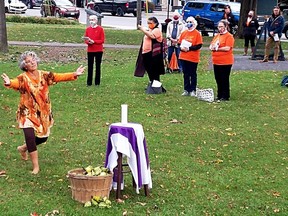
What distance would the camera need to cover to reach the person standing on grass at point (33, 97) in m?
7.72

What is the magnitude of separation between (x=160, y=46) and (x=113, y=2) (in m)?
39.9

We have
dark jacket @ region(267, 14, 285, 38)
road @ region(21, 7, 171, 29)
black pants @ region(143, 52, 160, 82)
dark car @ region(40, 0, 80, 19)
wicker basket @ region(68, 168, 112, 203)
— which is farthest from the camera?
dark car @ region(40, 0, 80, 19)

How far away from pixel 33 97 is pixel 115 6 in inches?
1823

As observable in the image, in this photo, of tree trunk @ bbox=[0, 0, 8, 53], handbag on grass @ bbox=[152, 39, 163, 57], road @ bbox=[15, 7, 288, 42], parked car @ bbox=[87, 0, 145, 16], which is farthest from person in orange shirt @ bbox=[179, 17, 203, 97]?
parked car @ bbox=[87, 0, 145, 16]

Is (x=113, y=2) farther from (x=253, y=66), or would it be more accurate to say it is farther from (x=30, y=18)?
(x=253, y=66)

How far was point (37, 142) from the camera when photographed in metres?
7.98

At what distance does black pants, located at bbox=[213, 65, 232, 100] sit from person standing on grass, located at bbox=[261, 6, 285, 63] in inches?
281

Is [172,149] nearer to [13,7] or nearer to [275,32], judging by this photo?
[275,32]

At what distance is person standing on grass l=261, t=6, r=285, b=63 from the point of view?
2041 cm

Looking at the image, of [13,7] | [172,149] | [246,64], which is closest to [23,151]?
[172,149]

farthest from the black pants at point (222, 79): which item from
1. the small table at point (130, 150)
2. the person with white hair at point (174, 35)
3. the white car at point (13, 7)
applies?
the white car at point (13, 7)

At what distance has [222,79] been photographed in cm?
1364

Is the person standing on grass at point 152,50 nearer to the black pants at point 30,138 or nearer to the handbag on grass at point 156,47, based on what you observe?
the handbag on grass at point 156,47

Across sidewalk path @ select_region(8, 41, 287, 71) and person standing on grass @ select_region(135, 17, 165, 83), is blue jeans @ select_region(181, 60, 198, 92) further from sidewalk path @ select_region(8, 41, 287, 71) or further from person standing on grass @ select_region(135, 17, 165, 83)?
sidewalk path @ select_region(8, 41, 287, 71)
